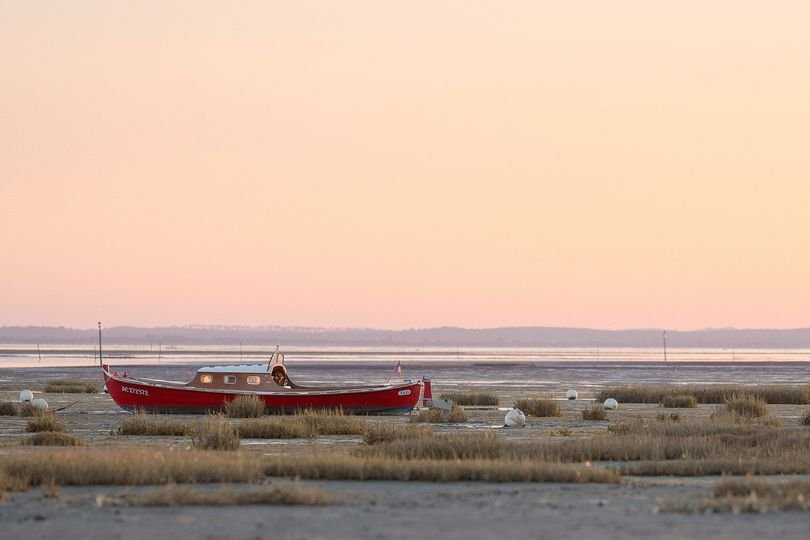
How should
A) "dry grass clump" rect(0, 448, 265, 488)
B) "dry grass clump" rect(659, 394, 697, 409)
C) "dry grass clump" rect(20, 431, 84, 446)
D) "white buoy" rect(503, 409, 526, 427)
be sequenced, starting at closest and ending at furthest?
"dry grass clump" rect(0, 448, 265, 488)
"dry grass clump" rect(20, 431, 84, 446)
"white buoy" rect(503, 409, 526, 427)
"dry grass clump" rect(659, 394, 697, 409)

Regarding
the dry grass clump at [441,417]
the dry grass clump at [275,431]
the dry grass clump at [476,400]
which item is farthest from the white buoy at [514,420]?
the dry grass clump at [476,400]

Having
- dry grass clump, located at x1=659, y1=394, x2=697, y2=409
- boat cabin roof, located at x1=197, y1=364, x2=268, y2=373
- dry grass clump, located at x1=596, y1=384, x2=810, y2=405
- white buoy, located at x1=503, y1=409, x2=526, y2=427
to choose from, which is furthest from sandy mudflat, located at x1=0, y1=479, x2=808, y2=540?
dry grass clump, located at x1=596, y1=384, x2=810, y2=405

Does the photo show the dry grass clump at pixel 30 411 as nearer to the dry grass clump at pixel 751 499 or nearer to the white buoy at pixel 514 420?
the white buoy at pixel 514 420

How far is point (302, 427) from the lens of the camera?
92.0ft

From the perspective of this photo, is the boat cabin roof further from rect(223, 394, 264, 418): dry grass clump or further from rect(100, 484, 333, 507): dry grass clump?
rect(100, 484, 333, 507): dry grass clump

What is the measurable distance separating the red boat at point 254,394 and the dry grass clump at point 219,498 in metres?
21.2

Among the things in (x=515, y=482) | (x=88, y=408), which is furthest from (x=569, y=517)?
(x=88, y=408)

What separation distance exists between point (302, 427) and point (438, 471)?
35.1ft

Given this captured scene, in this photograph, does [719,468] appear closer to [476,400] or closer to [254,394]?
[254,394]

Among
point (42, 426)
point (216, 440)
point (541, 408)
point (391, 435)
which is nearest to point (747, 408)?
point (541, 408)

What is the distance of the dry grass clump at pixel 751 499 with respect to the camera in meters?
14.3

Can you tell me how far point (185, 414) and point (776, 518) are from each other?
85.6ft

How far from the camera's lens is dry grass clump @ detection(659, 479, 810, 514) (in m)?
14.3

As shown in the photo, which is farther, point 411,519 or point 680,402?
point 680,402
